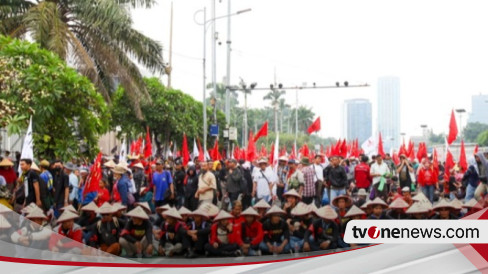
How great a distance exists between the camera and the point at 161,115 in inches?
784

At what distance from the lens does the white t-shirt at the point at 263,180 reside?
12.0 metres

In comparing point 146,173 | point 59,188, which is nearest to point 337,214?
point 59,188

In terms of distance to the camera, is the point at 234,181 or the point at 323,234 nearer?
the point at 323,234

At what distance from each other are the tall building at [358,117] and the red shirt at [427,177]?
16.4 feet

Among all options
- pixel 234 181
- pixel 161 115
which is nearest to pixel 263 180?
pixel 234 181

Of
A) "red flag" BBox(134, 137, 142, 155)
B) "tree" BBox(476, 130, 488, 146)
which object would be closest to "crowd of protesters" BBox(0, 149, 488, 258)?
"tree" BBox(476, 130, 488, 146)

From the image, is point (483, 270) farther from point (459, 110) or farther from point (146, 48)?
point (146, 48)

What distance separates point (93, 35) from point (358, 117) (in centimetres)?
347

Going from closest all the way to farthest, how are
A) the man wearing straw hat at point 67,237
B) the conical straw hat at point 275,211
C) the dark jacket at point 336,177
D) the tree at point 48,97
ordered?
the man wearing straw hat at point 67,237 < the conical straw hat at point 275,211 < the tree at point 48,97 < the dark jacket at point 336,177

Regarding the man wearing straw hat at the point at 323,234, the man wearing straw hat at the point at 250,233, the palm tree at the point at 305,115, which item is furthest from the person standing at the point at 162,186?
the man wearing straw hat at the point at 323,234

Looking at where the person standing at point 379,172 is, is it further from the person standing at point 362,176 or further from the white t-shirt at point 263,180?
the white t-shirt at point 263,180

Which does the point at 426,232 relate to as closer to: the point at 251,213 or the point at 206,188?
the point at 251,213

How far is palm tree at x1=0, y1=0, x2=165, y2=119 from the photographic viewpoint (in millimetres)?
7047

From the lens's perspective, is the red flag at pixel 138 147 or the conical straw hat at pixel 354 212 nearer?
the conical straw hat at pixel 354 212
